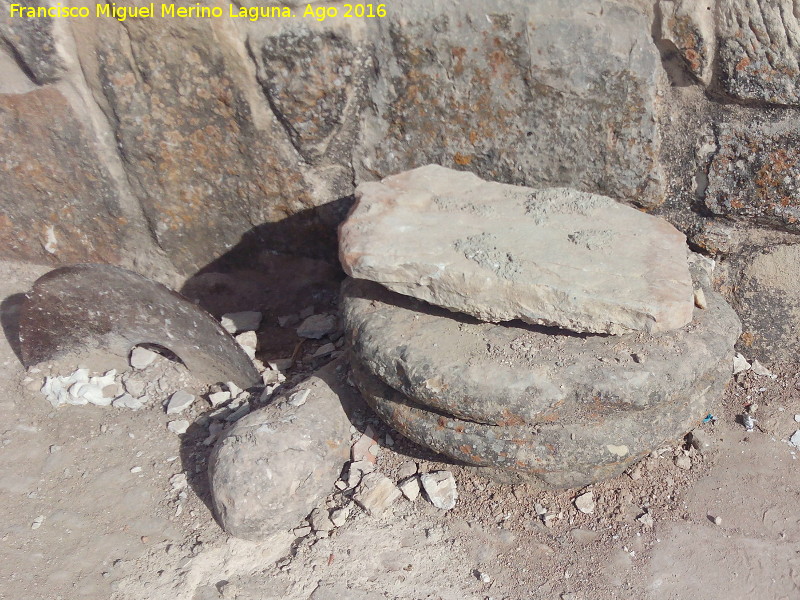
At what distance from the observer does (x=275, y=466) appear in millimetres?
1842

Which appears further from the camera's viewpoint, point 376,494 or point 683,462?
point 683,462

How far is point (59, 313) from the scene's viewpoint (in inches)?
91.6

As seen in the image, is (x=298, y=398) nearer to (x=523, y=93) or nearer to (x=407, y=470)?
(x=407, y=470)

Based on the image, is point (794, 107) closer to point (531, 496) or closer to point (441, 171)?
point (441, 171)

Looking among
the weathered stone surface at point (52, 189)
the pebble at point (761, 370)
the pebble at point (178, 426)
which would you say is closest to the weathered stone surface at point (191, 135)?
the weathered stone surface at point (52, 189)

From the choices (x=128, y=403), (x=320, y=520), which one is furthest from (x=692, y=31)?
(x=128, y=403)

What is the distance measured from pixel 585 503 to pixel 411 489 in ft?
1.63

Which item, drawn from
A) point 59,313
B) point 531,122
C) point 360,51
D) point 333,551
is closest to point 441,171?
point 531,122

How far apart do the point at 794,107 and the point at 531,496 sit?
1343 millimetres

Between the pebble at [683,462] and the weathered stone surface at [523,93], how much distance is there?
81 cm

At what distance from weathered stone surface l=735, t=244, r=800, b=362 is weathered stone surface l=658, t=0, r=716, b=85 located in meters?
0.65

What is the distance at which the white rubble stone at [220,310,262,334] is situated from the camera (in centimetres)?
267

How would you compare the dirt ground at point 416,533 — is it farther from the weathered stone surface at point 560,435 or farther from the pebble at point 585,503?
the weathered stone surface at point 560,435

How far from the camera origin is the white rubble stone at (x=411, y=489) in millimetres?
1983
